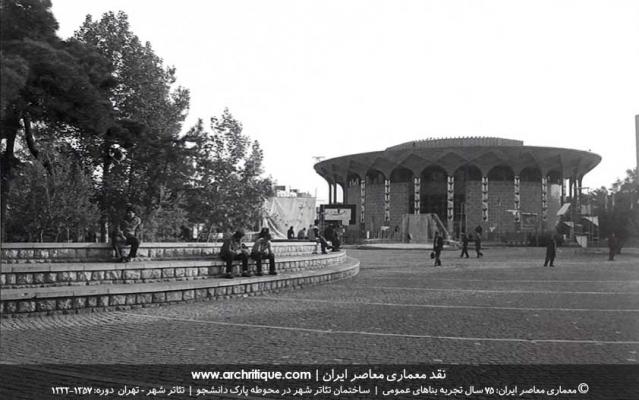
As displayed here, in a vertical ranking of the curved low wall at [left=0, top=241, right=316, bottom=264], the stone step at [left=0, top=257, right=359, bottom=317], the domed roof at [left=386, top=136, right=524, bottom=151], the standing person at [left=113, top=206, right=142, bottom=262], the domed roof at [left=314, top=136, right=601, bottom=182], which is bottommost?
the stone step at [left=0, top=257, right=359, bottom=317]

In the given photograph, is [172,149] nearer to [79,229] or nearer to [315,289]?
[79,229]

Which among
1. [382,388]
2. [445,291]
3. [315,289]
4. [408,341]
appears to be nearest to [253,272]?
[315,289]

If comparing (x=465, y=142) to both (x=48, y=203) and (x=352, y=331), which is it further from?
(x=352, y=331)

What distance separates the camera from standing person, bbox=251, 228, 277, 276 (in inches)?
480

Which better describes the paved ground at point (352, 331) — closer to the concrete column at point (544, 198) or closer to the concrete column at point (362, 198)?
the concrete column at point (544, 198)

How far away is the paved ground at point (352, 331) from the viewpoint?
18.3 feet

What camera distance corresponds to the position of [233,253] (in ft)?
38.7

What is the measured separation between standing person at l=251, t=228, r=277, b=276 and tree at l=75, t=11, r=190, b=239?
5.37 m

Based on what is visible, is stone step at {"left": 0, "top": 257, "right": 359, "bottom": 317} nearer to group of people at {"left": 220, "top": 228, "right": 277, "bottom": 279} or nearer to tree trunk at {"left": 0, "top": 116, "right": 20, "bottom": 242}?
group of people at {"left": 220, "top": 228, "right": 277, "bottom": 279}

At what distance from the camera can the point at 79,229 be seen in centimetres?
1535

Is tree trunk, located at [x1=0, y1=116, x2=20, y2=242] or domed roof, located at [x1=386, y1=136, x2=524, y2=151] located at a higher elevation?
domed roof, located at [x1=386, y1=136, x2=524, y2=151]

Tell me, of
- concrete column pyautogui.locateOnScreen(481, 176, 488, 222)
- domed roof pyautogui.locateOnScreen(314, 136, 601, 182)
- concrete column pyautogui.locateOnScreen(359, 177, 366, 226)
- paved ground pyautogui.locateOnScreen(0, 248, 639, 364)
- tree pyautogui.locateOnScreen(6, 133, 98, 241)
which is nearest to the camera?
paved ground pyautogui.locateOnScreen(0, 248, 639, 364)

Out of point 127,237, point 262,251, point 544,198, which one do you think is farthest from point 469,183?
point 127,237

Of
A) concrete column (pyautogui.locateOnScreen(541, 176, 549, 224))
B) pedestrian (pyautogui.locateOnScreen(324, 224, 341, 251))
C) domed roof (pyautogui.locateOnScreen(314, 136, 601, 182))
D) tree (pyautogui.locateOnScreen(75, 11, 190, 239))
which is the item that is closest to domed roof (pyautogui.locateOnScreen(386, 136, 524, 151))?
domed roof (pyautogui.locateOnScreen(314, 136, 601, 182))
